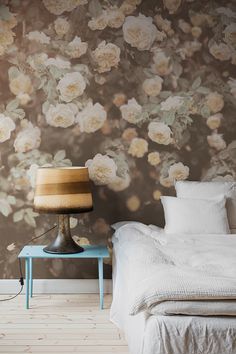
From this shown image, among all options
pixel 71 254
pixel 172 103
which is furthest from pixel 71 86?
pixel 71 254

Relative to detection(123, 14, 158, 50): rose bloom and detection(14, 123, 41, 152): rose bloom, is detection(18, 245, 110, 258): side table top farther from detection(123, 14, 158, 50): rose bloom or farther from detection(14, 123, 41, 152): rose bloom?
detection(123, 14, 158, 50): rose bloom

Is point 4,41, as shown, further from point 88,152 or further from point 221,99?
point 221,99

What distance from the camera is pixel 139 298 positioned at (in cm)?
222

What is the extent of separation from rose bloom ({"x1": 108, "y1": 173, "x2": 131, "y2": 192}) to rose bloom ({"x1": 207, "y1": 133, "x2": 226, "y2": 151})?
0.73 meters

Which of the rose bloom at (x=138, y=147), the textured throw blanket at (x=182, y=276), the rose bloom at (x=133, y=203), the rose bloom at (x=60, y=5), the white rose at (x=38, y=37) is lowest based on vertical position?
the textured throw blanket at (x=182, y=276)

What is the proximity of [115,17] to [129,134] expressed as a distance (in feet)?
3.10

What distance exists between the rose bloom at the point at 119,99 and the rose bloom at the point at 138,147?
31 cm

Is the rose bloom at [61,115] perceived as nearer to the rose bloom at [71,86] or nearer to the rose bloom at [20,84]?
the rose bloom at [71,86]

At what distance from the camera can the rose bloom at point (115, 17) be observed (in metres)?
3.89

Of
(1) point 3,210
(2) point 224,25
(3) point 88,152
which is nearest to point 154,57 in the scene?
(2) point 224,25

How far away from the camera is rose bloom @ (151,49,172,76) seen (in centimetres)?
392

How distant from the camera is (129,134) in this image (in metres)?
3.94

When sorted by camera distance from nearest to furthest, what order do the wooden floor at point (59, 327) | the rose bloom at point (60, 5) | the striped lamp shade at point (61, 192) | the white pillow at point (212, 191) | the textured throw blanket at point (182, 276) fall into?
the textured throw blanket at point (182, 276) → the wooden floor at point (59, 327) → the striped lamp shade at point (61, 192) → the white pillow at point (212, 191) → the rose bloom at point (60, 5)

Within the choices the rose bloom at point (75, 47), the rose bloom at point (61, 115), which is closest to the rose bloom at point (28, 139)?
the rose bloom at point (61, 115)
